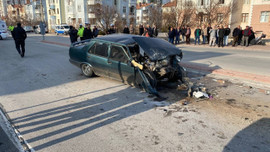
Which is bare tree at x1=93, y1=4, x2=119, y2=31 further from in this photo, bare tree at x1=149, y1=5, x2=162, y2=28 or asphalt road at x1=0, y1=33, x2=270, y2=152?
asphalt road at x1=0, y1=33, x2=270, y2=152

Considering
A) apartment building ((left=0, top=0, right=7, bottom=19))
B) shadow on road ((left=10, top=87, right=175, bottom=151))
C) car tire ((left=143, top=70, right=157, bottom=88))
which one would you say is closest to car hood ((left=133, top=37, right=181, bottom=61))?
car tire ((left=143, top=70, right=157, bottom=88))

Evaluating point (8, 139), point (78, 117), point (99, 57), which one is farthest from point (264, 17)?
point (8, 139)

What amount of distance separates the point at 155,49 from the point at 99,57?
1.93 m

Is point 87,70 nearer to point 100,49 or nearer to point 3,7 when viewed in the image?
point 100,49

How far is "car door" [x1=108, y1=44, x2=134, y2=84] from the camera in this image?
6.13 metres

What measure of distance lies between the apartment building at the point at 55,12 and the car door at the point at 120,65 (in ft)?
200

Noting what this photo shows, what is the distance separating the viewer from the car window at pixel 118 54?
6.23 metres

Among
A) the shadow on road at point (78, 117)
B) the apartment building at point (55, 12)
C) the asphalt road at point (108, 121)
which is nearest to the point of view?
the asphalt road at point (108, 121)

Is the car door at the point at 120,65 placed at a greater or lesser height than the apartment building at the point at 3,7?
lesser

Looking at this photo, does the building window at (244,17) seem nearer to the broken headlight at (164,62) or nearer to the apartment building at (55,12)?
the broken headlight at (164,62)

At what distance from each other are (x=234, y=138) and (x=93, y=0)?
54213mm

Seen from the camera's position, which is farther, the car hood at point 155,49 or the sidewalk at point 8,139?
the car hood at point 155,49

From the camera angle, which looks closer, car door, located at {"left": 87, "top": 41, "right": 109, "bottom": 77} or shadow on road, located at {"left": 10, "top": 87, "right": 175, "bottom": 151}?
shadow on road, located at {"left": 10, "top": 87, "right": 175, "bottom": 151}

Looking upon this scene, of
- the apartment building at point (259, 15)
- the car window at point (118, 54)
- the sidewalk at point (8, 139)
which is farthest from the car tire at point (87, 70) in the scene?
the apartment building at point (259, 15)
